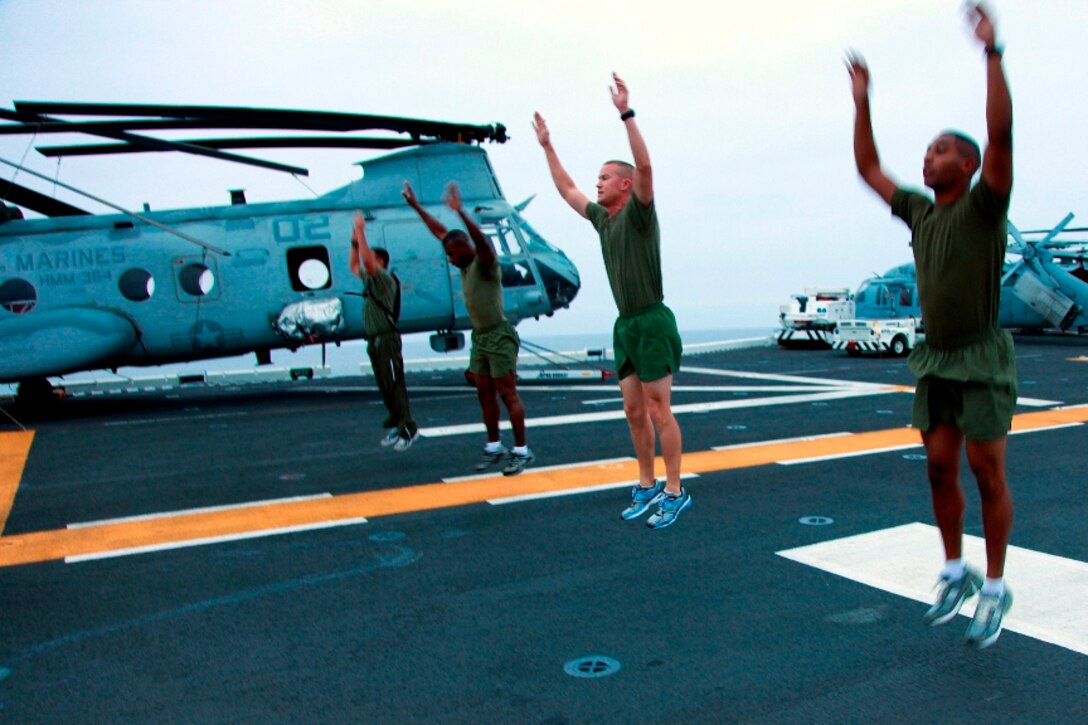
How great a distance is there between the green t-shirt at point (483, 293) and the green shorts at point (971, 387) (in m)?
3.96

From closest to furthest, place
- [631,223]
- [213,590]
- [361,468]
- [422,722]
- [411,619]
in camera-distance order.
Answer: [422,722] < [411,619] < [213,590] < [631,223] < [361,468]

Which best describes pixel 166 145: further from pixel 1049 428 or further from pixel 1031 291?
pixel 1031 291

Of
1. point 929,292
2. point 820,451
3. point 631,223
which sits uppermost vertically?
point 631,223

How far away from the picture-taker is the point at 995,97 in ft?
8.93

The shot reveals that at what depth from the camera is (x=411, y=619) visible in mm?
3627

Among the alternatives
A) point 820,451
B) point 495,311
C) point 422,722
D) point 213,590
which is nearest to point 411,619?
point 422,722

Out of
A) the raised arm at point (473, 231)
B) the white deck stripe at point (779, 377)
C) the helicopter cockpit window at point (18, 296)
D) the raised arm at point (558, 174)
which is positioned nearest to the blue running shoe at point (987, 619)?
the raised arm at point (558, 174)

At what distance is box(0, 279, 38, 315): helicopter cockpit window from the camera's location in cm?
1188

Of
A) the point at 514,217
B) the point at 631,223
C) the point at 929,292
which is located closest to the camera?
the point at 929,292

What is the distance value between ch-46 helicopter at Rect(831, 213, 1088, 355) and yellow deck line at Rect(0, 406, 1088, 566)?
1262 centimetres

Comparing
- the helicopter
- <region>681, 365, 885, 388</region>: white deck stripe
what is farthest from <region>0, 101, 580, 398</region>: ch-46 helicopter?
the helicopter

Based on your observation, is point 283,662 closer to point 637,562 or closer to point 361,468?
point 637,562

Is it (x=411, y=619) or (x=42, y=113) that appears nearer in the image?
(x=411, y=619)

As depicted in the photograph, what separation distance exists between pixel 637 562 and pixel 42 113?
32.7 feet
